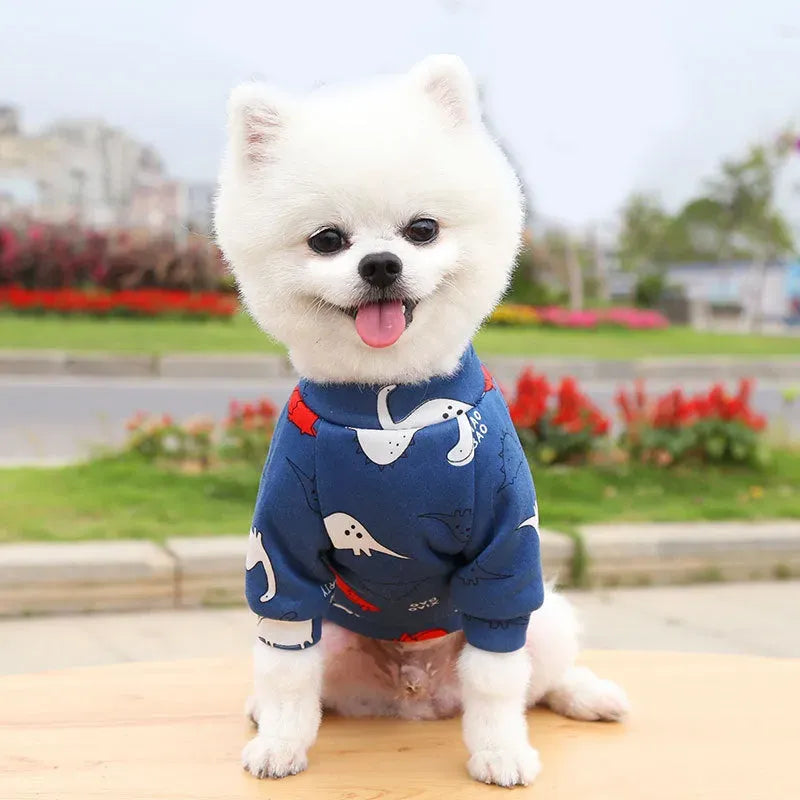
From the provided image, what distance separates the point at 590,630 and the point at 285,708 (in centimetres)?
245

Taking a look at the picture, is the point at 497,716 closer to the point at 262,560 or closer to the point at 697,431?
the point at 262,560

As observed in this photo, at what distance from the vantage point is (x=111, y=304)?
16688mm

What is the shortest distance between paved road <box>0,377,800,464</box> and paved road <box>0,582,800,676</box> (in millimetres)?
2612

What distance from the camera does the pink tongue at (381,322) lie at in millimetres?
1812

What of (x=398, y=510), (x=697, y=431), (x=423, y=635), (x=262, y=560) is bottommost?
(x=697, y=431)

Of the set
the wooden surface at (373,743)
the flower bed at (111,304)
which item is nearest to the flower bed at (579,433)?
the wooden surface at (373,743)

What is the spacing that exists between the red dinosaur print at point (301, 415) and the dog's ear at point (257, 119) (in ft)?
1.48

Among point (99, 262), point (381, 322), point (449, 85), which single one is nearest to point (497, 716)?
point (381, 322)

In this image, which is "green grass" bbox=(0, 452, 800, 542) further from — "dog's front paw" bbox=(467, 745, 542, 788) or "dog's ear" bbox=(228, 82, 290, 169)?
"dog's ear" bbox=(228, 82, 290, 169)

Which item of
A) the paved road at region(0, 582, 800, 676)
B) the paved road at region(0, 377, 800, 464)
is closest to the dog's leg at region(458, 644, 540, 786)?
the paved road at region(0, 582, 800, 676)

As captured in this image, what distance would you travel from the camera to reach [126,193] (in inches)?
1601

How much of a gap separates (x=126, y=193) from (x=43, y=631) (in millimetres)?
38725

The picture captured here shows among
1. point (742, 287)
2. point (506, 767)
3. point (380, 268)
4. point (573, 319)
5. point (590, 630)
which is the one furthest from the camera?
point (742, 287)

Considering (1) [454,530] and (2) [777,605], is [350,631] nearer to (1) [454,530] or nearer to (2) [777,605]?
(1) [454,530]
